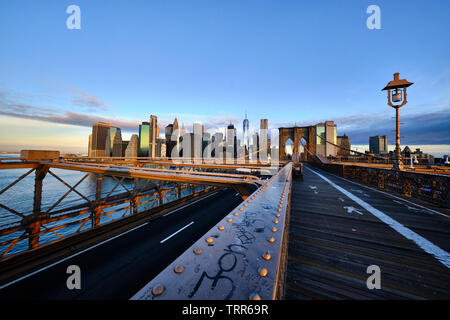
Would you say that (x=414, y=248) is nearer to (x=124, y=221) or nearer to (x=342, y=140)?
(x=124, y=221)

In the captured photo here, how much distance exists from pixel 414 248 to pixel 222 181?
4411mm

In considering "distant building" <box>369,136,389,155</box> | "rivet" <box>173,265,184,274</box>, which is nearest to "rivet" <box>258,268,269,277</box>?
"rivet" <box>173,265,184,274</box>

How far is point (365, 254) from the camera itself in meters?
2.52

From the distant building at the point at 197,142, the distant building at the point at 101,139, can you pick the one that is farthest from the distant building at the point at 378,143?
the distant building at the point at 101,139

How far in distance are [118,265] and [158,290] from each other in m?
10.9

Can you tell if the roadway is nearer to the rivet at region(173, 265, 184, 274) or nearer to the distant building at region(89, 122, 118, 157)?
the rivet at region(173, 265, 184, 274)

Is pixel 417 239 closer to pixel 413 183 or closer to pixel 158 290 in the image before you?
pixel 158 290

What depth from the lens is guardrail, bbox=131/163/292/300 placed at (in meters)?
0.86

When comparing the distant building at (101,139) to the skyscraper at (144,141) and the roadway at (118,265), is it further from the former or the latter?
the roadway at (118,265)

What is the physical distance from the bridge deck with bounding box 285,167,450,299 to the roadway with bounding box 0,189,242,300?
781 cm

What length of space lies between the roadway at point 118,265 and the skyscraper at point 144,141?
104 metres

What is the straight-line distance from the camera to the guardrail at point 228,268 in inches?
33.9

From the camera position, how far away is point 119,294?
22.4 ft
